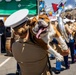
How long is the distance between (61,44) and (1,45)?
34.3 feet

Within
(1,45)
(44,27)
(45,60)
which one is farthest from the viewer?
(1,45)

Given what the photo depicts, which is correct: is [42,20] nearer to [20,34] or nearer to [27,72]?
[20,34]

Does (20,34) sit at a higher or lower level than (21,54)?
higher

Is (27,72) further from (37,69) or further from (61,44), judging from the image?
(61,44)

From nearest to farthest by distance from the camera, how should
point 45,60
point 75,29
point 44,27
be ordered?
point 44,27, point 45,60, point 75,29

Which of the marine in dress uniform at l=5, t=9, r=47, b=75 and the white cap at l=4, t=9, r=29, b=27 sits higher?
the white cap at l=4, t=9, r=29, b=27

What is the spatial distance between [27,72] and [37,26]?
68cm

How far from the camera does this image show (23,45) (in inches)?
160

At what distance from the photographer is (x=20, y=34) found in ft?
13.3

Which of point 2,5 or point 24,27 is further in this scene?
point 2,5

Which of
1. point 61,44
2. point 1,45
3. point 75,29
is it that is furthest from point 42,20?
point 1,45

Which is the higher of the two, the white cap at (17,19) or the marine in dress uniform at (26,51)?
the white cap at (17,19)

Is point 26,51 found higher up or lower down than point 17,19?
lower down

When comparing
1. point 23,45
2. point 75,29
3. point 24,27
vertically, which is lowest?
point 75,29
